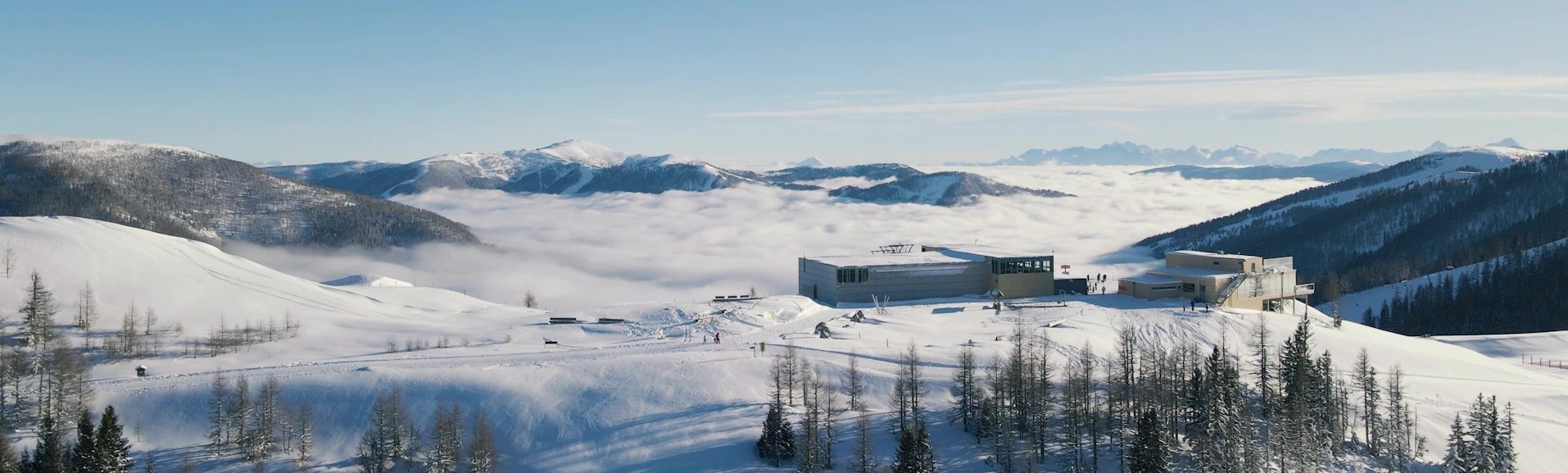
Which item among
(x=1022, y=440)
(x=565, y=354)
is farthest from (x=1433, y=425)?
(x=565, y=354)

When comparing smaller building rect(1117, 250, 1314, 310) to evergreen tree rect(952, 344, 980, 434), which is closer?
evergreen tree rect(952, 344, 980, 434)

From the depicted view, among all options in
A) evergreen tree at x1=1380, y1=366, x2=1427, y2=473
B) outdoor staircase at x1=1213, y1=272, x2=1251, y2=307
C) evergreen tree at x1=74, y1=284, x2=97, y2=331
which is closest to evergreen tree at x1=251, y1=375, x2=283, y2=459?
evergreen tree at x1=74, y1=284, x2=97, y2=331

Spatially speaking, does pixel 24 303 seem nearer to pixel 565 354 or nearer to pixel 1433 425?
pixel 565 354

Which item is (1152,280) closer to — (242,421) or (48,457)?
(242,421)

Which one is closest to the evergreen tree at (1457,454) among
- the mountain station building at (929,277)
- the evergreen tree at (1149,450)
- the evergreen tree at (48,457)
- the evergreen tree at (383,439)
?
the evergreen tree at (1149,450)

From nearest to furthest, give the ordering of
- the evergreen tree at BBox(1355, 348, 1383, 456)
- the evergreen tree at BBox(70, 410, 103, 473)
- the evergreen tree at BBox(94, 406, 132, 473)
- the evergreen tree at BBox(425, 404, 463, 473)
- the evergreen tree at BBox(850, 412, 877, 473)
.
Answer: the evergreen tree at BBox(70, 410, 103, 473) < the evergreen tree at BBox(94, 406, 132, 473) < the evergreen tree at BBox(425, 404, 463, 473) < the evergreen tree at BBox(850, 412, 877, 473) < the evergreen tree at BBox(1355, 348, 1383, 456)

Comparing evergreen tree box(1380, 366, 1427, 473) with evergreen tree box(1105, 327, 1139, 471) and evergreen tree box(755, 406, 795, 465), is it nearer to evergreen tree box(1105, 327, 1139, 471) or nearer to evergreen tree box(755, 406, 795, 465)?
evergreen tree box(1105, 327, 1139, 471)

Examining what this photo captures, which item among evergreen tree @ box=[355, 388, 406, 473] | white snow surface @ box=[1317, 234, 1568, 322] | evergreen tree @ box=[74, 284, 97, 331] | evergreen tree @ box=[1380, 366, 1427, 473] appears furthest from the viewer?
white snow surface @ box=[1317, 234, 1568, 322]

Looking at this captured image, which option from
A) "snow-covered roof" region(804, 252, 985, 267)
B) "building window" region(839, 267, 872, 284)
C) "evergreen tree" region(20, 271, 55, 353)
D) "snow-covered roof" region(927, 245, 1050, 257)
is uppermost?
"snow-covered roof" region(927, 245, 1050, 257)

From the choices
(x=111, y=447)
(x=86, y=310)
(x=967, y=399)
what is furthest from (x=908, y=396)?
(x=86, y=310)

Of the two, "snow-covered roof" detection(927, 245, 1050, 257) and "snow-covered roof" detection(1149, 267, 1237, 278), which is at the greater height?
"snow-covered roof" detection(927, 245, 1050, 257)
